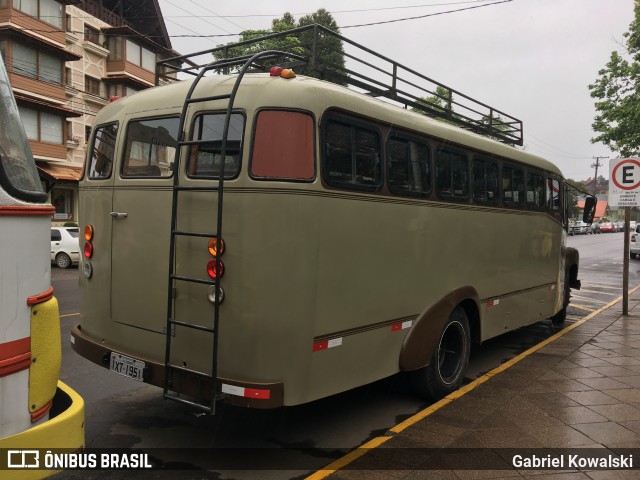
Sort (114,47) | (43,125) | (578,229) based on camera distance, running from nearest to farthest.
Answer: (43,125), (114,47), (578,229)

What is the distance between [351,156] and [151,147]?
Answer: 66.4 inches

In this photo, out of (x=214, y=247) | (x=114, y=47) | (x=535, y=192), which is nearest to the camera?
(x=214, y=247)

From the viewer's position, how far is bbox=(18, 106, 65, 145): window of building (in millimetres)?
26062

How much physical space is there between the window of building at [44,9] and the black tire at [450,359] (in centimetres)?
2714

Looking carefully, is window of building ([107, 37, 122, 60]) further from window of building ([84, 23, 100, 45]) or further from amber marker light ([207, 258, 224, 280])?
amber marker light ([207, 258, 224, 280])

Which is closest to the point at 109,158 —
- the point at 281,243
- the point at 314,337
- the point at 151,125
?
the point at 151,125

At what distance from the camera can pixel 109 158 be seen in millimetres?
4871

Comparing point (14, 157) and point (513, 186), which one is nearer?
point (14, 157)

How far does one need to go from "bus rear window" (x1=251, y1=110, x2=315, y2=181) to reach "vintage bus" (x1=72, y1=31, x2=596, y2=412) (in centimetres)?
1

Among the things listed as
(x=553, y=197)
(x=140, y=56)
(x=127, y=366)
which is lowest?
(x=127, y=366)

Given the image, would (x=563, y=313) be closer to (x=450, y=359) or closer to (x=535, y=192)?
(x=535, y=192)

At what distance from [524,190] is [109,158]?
18.0ft

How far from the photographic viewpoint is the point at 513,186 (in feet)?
23.9

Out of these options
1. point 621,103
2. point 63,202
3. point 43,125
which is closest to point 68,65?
point 43,125
